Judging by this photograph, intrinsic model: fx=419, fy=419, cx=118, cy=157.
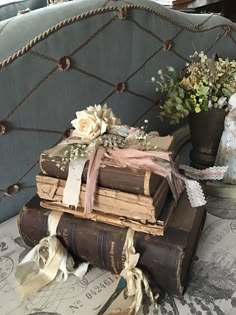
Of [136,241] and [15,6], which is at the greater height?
[15,6]

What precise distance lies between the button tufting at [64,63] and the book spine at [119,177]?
223 millimetres

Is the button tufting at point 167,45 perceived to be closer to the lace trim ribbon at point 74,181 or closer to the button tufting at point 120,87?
the button tufting at point 120,87

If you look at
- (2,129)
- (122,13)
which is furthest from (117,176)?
(122,13)

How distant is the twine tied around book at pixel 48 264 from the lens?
0.67m

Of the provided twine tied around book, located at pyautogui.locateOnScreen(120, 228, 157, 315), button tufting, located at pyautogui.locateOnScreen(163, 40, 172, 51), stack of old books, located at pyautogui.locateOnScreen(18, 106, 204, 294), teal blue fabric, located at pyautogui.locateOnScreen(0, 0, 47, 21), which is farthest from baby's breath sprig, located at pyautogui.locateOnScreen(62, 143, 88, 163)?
teal blue fabric, located at pyautogui.locateOnScreen(0, 0, 47, 21)

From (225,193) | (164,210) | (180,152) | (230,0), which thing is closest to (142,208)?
(164,210)

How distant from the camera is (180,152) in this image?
1.01 metres

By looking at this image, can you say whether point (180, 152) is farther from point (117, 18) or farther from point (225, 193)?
point (117, 18)

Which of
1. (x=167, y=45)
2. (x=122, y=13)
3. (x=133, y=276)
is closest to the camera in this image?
(x=133, y=276)

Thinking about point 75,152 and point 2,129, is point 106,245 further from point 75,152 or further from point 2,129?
point 2,129

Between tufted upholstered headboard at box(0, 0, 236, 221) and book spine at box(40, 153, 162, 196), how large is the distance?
Result: 0.17 meters

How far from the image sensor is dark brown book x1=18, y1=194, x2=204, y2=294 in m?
0.62

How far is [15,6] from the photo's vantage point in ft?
3.79

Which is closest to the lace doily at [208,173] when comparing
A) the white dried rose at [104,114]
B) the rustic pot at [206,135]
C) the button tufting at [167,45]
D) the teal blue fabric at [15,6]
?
the rustic pot at [206,135]
